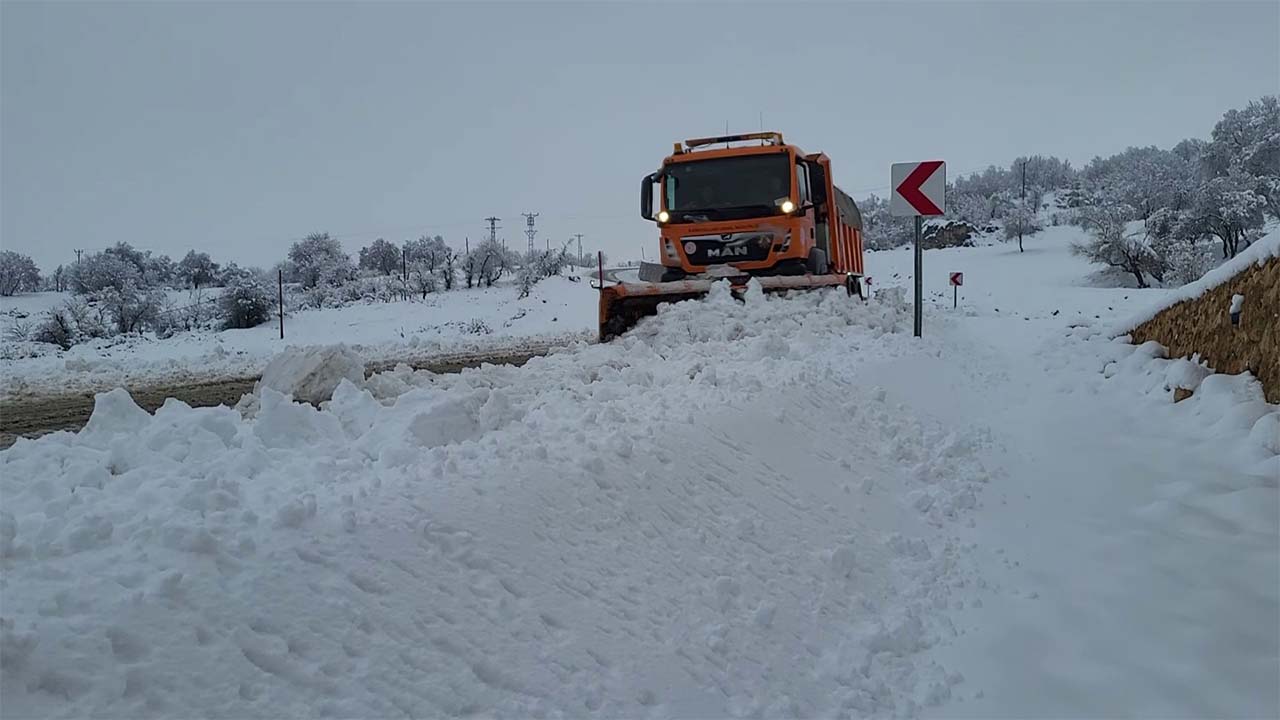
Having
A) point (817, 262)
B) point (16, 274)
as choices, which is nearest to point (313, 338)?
point (817, 262)

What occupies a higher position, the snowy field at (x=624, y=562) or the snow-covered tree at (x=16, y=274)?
the snow-covered tree at (x=16, y=274)

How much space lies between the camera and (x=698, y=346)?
7.17m

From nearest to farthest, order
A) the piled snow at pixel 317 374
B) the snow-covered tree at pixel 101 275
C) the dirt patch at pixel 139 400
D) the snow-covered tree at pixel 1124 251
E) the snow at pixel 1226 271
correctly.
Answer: the snow at pixel 1226 271 → the piled snow at pixel 317 374 → the dirt patch at pixel 139 400 → the snow-covered tree at pixel 1124 251 → the snow-covered tree at pixel 101 275

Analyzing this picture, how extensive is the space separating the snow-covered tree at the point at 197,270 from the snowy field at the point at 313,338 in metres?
14.3

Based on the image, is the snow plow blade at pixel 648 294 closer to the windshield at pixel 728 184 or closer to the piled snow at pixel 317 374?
the windshield at pixel 728 184

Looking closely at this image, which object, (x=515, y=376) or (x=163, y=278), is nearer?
(x=515, y=376)

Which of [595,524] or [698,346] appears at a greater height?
[698,346]

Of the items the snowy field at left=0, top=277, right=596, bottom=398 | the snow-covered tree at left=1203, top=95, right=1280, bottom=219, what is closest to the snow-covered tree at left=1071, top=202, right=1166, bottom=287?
the snow-covered tree at left=1203, top=95, right=1280, bottom=219

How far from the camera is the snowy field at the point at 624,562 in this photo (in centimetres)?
211

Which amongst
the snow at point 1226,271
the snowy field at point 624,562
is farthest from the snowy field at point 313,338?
the snow at point 1226,271

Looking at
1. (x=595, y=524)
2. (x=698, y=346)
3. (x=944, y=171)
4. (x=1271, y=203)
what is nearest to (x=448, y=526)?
(x=595, y=524)

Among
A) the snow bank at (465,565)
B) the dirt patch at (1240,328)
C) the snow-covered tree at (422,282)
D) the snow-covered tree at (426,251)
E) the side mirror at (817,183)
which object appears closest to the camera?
the snow bank at (465,565)

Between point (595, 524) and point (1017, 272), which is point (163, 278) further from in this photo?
point (595, 524)

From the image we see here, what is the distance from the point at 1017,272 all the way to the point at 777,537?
48420 millimetres
